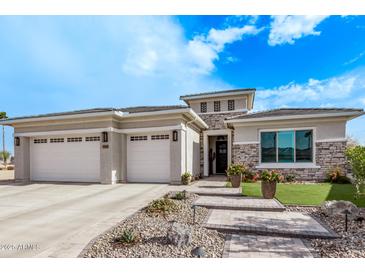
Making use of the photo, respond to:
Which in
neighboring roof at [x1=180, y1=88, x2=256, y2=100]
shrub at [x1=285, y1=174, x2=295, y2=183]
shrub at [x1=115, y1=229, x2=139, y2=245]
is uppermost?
neighboring roof at [x1=180, y1=88, x2=256, y2=100]

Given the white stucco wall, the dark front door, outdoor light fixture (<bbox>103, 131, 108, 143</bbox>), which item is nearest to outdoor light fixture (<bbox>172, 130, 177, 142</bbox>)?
outdoor light fixture (<bbox>103, 131, 108, 143</bbox>)

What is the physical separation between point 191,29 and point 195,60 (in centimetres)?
244

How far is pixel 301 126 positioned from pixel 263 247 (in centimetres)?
942

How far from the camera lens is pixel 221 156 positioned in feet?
51.5

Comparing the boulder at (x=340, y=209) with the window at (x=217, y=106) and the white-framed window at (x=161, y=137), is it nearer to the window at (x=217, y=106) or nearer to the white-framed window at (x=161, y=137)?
the white-framed window at (x=161, y=137)

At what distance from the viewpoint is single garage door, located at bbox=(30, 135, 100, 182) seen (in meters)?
11.8

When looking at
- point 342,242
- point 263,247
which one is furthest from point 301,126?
point 263,247

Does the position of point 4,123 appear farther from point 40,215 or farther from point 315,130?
point 315,130

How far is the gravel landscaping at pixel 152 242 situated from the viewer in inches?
135

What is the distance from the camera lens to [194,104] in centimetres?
1580

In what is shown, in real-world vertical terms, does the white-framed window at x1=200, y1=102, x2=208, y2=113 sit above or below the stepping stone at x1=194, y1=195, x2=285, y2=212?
above

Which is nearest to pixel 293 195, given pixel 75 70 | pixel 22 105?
pixel 75 70

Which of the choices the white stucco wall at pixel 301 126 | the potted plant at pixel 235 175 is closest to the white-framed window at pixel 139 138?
the potted plant at pixel 235 175

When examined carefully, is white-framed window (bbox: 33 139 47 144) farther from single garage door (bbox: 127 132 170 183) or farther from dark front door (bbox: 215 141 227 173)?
dark front door (bbox: 215 141 227 173)
